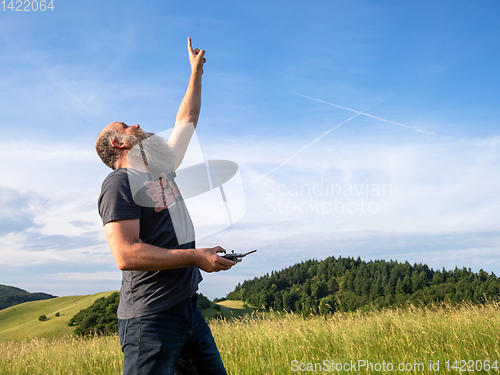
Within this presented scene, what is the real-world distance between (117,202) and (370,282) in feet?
219

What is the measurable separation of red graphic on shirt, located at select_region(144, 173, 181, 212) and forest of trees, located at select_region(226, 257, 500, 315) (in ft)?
108

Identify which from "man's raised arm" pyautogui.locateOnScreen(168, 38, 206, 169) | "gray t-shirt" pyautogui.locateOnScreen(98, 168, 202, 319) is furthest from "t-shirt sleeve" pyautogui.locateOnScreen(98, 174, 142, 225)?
"man's raised arm" pyautogui.locateOnScreen(168, 38, 206, 169)

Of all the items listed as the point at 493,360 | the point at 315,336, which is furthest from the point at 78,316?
the point at 493,360

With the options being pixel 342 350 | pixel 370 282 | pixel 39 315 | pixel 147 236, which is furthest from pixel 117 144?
pixel 370 282

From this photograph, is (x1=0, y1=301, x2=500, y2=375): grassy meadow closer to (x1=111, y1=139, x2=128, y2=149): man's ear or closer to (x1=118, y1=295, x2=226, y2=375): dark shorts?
(x1=118, y1=295, x2=226, y2=375): dark shorts

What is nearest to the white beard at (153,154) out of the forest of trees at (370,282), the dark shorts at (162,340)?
the dark shorts at (162,340)

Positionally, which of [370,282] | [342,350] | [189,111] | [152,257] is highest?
[189,111]

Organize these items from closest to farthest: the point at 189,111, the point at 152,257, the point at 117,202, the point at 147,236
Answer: the point at 152,257, the point at 117,202, the point at 147,236, the point at 189,111

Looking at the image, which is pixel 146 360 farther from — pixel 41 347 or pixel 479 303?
pixel 479 303

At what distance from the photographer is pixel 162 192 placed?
244cm

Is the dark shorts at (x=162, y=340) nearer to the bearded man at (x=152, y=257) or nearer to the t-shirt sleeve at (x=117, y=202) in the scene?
the bearded man at (x=152, y=257)

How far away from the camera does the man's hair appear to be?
2.59m

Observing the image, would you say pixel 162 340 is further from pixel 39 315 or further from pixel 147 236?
Answer: pixel 39 315

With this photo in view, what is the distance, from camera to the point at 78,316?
42188 millimetres
